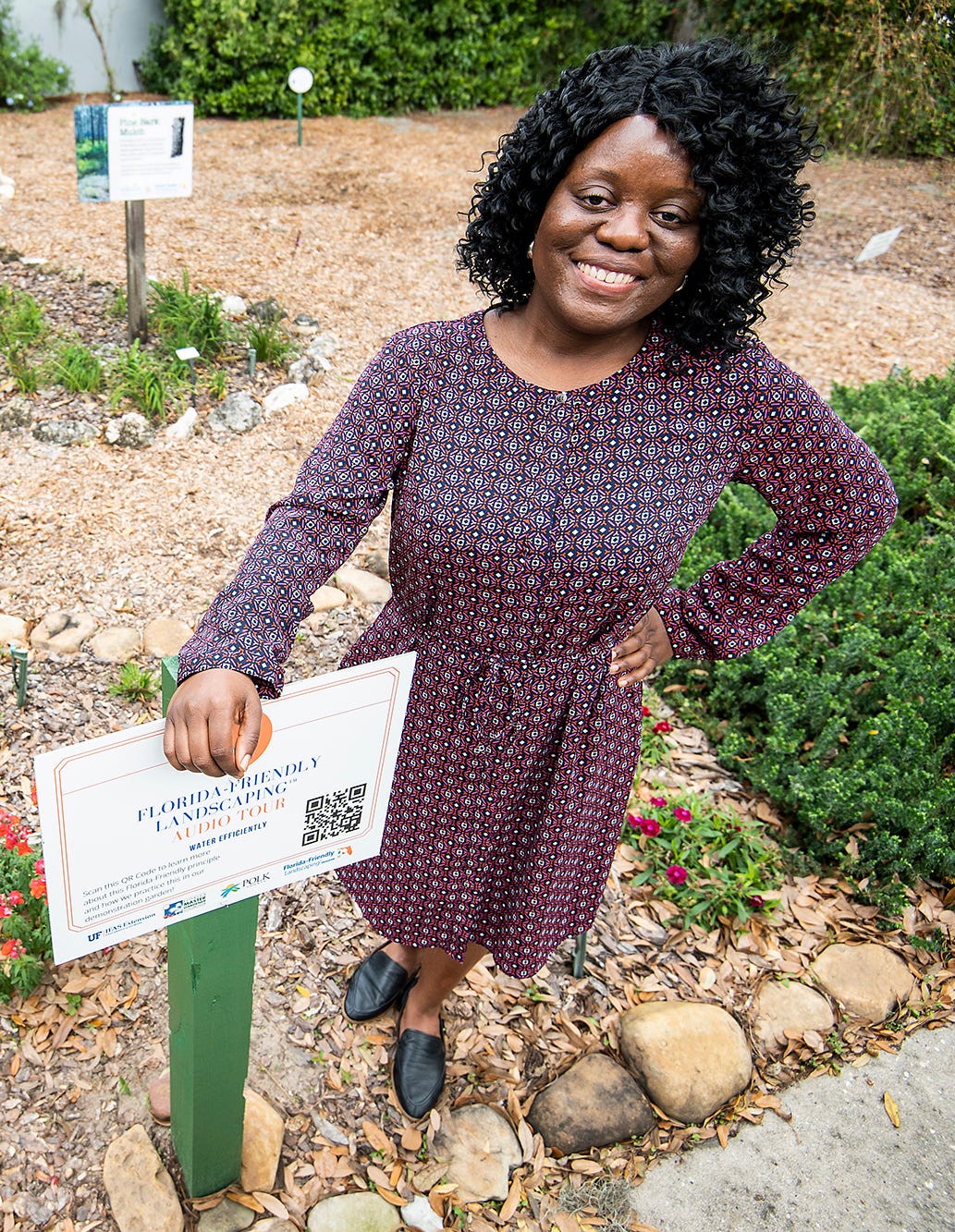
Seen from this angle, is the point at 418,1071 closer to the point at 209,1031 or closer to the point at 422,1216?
the point at 422,1216

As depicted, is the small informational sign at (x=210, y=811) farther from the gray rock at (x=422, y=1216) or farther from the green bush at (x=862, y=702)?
the green bush at (x=862, y=702)

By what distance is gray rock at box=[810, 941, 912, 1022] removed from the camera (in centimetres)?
273

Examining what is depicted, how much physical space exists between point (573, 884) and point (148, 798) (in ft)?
3.63

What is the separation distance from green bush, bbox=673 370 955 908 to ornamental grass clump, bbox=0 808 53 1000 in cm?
210

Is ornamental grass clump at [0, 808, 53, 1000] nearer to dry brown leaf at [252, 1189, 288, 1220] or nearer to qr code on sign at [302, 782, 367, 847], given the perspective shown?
dry brown leaf at [252, 1189, 288, 1220]

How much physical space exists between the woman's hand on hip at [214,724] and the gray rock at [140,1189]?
1.27m

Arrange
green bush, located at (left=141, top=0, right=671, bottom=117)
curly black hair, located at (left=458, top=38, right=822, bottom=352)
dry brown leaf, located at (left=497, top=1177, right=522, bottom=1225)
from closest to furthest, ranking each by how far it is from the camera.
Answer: curly black hair, located at (left=458, top=38, right=822, bottom=352)
dry brown leaf, located at (left=497, top=1177, right=522, bottom=1225)
green bush, located at (left=141, top=0, right=671, bottom=117)

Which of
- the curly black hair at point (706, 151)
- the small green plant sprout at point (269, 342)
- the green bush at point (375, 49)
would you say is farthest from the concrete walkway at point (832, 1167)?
the green bush at point (375, 49)

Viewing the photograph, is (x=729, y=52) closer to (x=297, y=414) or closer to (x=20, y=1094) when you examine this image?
(x=20, y=1094)

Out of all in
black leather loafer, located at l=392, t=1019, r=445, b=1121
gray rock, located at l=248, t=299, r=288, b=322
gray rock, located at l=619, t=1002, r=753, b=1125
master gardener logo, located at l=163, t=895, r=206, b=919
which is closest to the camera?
master gardener logo, located at l=163, t=895, r=206, b=919

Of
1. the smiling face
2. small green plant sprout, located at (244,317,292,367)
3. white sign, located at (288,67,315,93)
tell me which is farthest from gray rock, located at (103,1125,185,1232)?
white sign, located at (288,67,315,93)

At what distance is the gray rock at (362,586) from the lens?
3750 mm

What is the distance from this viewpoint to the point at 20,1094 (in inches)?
85.7

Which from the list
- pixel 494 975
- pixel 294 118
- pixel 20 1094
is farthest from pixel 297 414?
pixel 294 118
